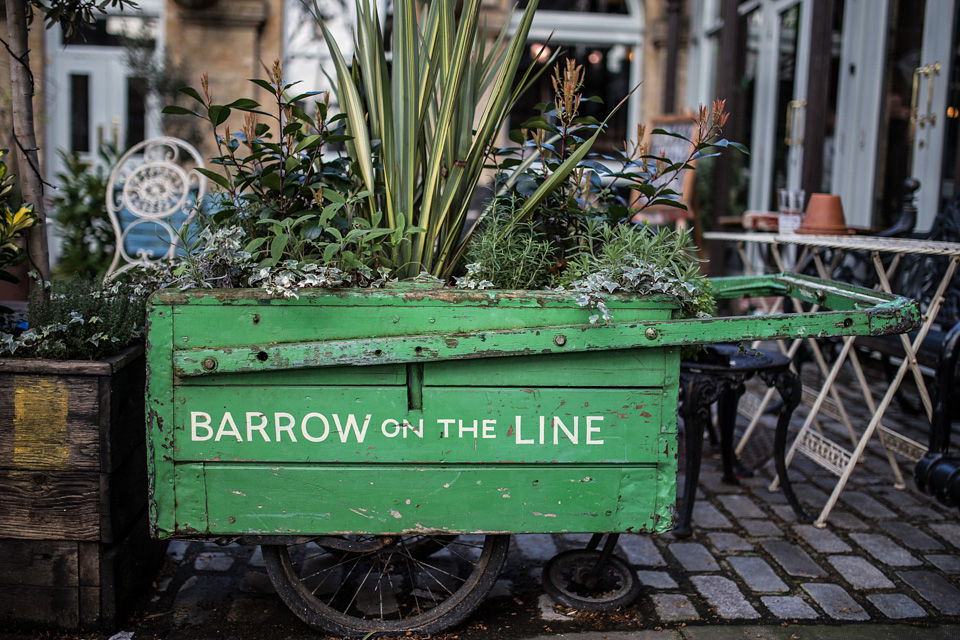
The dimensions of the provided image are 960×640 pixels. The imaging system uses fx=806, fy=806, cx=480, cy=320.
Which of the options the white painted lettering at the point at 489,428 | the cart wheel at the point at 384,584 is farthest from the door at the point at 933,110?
the white painted lettering at the point at 489,428

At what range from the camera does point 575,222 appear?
2445 millimetres

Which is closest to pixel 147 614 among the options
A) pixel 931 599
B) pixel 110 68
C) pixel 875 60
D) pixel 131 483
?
pixel 131 483

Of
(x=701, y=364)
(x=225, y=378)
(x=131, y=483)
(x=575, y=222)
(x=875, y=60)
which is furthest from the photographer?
(x=875, y=60)

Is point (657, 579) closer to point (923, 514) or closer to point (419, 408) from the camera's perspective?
point (419, 408)

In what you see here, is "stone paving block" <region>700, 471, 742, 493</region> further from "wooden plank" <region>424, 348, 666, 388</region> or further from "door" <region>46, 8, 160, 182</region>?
"door" <region>46, 8, 160, 182</region>

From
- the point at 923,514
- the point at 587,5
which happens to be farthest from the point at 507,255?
the point at 587,5

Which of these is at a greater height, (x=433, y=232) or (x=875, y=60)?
(x=875, y=60)

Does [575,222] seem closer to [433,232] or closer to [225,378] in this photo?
[433,232]

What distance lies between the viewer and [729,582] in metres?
2.62

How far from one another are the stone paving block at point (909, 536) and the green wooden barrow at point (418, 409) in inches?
51.3

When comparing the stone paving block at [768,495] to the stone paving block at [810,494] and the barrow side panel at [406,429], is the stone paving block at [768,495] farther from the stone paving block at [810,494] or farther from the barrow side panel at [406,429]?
the barrow side panel at [406,429]

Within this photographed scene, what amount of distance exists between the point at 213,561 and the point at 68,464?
778 millimetres

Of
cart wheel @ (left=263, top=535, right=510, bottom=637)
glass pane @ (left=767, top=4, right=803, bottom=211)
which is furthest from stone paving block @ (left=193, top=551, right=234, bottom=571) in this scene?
glass pane @ (left=767, top=4, right=803, bottom=211)

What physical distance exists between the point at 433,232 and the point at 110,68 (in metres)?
8.01
